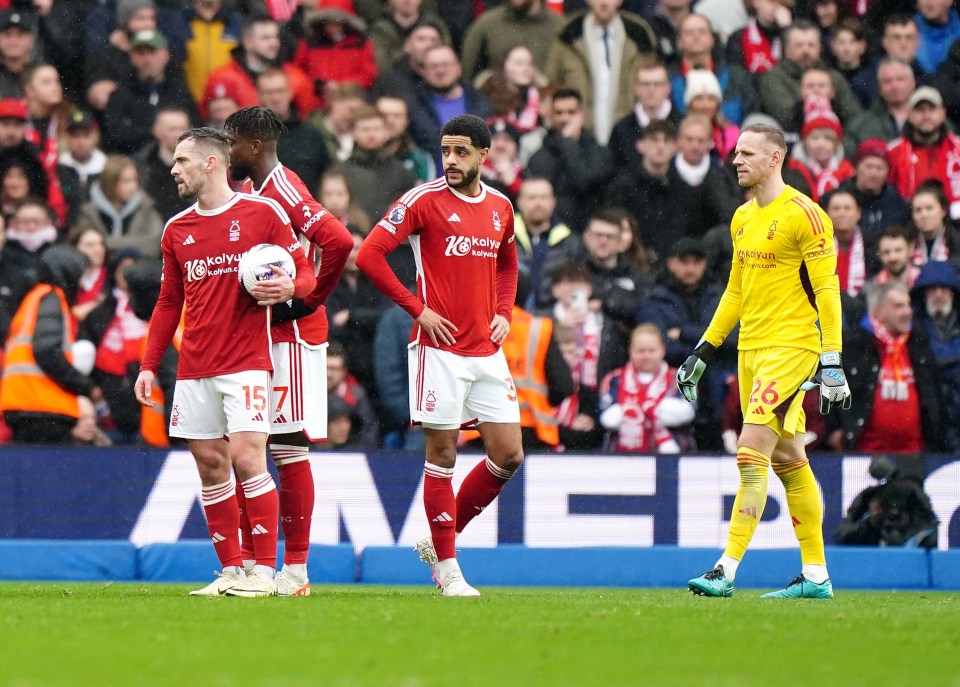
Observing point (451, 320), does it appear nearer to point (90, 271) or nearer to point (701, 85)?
point (90, 271)

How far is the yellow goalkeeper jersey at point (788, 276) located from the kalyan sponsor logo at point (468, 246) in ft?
4.80

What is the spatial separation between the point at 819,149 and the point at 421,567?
5686 millimetres

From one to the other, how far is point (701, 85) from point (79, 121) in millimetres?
5807

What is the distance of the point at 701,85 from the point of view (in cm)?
1463

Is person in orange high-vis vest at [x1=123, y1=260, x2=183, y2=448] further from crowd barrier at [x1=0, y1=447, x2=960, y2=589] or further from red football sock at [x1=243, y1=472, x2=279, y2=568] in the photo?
red football sock at [x1=243, y1=472, x2=279, y2=568]

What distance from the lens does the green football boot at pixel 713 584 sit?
26.6 feet

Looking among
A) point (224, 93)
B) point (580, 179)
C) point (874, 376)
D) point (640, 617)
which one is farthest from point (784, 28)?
point (640, 617)

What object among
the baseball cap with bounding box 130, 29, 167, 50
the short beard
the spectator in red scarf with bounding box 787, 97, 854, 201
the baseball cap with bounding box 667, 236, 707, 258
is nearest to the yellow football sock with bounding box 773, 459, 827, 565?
the short beard

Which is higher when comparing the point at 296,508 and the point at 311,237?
the point at 311,237

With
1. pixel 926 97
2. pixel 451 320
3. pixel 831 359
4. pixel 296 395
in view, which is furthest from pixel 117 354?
pixel 926 97

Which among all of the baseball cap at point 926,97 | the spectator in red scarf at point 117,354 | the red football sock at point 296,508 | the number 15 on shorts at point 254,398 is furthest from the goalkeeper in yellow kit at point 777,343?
the baseball cap at point 926,97

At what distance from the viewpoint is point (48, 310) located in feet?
41.3

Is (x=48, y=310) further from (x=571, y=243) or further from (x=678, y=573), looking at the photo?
(x=678, y=573)

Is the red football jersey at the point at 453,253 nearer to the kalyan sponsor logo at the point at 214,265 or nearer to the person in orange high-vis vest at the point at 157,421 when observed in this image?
the kalyan sponsor logo at the point at 214,265
